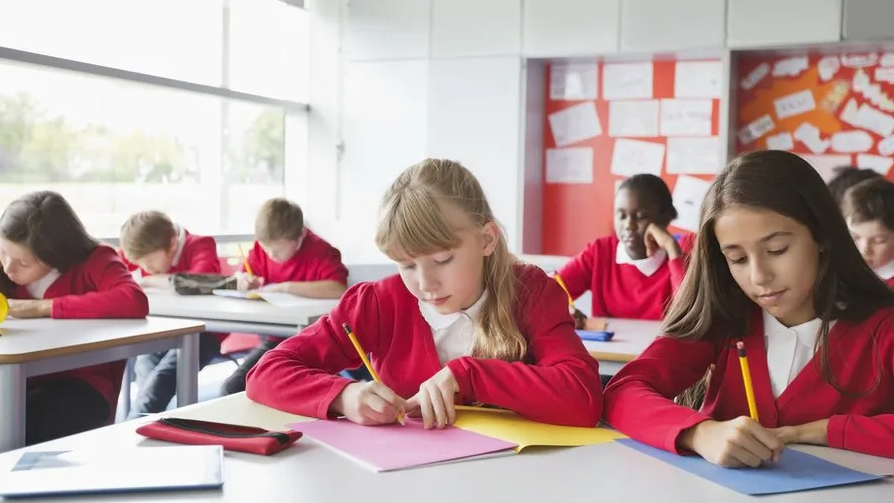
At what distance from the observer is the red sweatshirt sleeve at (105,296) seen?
2686mm

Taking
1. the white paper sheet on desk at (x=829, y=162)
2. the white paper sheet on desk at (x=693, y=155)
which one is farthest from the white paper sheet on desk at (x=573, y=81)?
the white paper sheet on desk at (x=829, y=162)

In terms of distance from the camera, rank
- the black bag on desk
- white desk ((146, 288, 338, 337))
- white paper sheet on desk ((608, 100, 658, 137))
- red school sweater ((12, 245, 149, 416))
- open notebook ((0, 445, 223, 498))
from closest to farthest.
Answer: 1. open notebook ((0, 445, 223, 498))
2. red school sweater ((12, 245, 149, 416))
3. white desk ((146, 288, 338, 337))
4. the black bag on desk
5. white paper sheet on desk ((608, 100, 658, 137))

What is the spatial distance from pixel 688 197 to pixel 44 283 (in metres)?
3.74

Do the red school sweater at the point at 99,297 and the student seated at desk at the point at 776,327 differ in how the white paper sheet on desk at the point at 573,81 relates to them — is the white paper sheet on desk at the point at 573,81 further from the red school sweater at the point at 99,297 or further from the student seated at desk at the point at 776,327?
the student seated at desk at the point at 776,327

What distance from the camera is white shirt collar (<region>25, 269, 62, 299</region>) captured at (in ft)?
9.21

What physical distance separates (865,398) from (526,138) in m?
4.37

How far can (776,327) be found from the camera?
1.56 m

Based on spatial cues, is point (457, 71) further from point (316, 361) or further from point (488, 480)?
point (488, 480)

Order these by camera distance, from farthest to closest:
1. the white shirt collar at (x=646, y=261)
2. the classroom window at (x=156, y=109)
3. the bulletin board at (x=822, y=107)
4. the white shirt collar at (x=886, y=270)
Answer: the bulletin board at (x=822, y=107), the classroom window at (x=156, y=109), the white shirt collar at (x=646, y=261), the white shirt collar at (x=886, y=270)

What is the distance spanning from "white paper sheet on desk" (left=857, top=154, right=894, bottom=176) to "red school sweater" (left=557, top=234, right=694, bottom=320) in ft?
7.65

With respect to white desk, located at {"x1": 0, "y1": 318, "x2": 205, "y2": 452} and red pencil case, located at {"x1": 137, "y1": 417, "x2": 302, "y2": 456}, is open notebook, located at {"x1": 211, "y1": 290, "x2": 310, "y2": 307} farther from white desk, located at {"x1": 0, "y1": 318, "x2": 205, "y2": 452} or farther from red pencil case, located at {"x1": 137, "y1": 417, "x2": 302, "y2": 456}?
A: red pencil case, located at {"x1": 137, "y1": 417, "x2": 302, "y2": 456}

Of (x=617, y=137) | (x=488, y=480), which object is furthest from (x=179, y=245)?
(x=488, y=480)

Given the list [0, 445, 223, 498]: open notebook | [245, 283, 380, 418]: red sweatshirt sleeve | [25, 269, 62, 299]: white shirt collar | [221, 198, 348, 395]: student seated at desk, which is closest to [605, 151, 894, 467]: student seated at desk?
[245, 283, 380, 418]: red sweatshirt sleeve

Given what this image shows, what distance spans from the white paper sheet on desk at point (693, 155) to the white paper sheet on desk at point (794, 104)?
1.24ft
